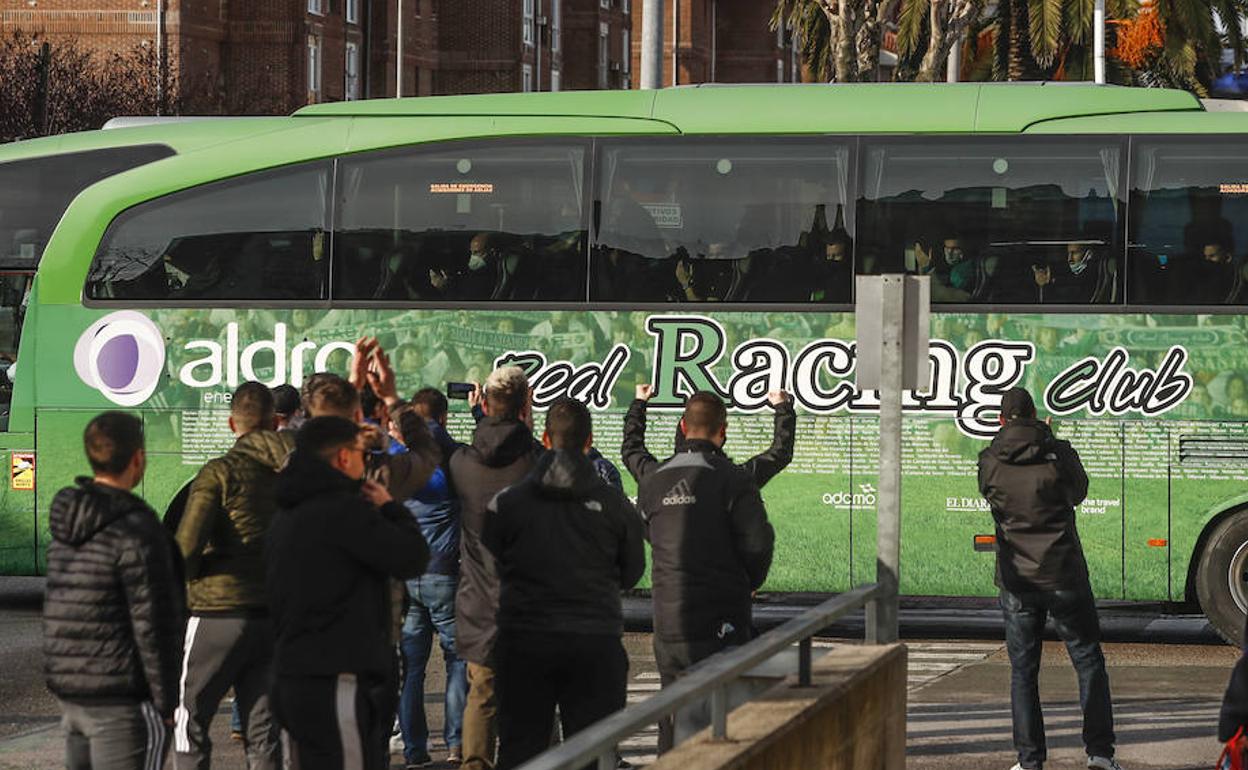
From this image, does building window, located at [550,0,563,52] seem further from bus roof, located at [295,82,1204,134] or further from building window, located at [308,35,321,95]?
bus roof, located at [295,82,1204,134]

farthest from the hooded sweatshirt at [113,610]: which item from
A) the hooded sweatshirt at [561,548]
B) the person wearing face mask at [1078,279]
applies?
the person wearing face mask at [1078,279]

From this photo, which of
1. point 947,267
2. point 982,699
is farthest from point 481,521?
point 947,267

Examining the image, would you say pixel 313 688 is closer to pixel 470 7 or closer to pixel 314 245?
pixel 314 245

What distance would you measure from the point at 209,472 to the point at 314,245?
758 centimetres

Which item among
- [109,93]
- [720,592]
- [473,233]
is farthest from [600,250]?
[109,93]

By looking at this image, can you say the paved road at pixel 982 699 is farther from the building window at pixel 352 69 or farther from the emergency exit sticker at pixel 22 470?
the building window at pixel 352 69

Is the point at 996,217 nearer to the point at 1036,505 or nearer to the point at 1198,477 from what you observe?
the point at 1198,477

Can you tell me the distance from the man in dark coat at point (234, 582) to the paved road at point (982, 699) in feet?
6.47

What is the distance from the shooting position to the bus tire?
1484 cm

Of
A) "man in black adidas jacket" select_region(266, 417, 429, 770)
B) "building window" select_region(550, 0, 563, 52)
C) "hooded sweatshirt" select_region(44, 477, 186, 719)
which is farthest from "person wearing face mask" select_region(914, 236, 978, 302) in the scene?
"building window" select_region(550, 0, 563, 52)

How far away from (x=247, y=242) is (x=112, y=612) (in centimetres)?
887

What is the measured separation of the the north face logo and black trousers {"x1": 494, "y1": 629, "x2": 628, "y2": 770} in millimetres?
916

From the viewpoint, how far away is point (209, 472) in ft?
27.6

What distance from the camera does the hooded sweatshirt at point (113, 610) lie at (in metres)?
7.20
